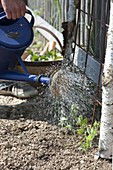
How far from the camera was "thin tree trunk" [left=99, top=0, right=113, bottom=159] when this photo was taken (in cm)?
293

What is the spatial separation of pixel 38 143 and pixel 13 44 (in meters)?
0.76

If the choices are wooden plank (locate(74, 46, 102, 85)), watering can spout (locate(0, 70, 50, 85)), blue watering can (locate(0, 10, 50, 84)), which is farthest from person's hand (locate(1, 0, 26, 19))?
wooden plank (locate(74, 46, 102, 85))

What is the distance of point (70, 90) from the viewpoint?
3.56 meters

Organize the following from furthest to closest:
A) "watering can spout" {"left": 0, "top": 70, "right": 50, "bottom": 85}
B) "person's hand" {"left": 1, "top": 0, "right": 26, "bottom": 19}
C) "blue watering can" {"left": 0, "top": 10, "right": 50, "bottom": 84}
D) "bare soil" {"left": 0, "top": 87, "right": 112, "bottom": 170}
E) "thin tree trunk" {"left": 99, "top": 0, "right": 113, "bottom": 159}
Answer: "blue watering can" {"left": 0, "top": 10, "right": 50, "bottom": 84}, "watering can spout" {"left": 0, "top": 70, "right": 50, "bottom": 85}, "person's hand" {"left": 1, "top": 0, "right": 26, "bottom": 19}, "bare soil" {"left": 0, "top": 87, "right": 112, "bottom": 170}, "thin tree trunk" {"left": 99, "top": 0, "right": 113, "bottom": 159}

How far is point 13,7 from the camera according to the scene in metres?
3.41

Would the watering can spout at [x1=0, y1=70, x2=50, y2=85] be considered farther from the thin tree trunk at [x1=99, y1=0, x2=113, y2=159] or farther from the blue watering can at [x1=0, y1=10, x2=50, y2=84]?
the thin tree trunk at [x1=99, y1=0, x2=113, y2=159]

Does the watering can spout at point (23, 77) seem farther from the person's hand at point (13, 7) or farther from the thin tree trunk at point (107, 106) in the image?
the thin tree trunk at point (107, 106)

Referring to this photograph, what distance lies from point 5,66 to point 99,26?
78 cm

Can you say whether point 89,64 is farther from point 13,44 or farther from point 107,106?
point 107,106

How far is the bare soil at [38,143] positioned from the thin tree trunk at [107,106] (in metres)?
0.09

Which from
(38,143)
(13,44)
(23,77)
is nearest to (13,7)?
(13,44)

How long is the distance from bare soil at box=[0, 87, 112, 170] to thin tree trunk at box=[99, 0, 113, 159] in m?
0.09

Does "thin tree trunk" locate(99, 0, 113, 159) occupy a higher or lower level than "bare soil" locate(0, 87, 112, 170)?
higher

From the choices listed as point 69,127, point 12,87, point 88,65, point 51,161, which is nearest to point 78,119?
point 69,127
